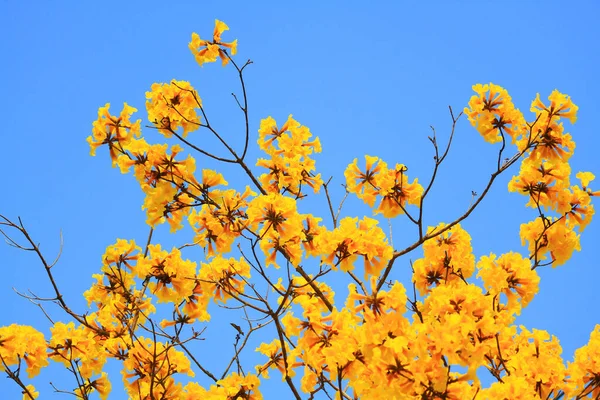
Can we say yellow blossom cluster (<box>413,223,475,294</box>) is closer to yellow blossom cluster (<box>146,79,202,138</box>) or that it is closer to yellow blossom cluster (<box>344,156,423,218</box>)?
yellow blossom cluster (<box>344,156,423,218</box>)

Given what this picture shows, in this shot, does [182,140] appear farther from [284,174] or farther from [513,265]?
[513,265]

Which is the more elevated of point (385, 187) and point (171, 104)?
point (171, 104)

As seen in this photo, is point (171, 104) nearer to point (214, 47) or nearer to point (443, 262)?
point (214, 47)

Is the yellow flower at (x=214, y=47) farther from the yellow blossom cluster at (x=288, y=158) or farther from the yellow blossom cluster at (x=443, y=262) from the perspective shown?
the yellow blossom cluster at (x=443, y=262)

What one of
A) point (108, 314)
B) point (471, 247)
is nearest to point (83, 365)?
point (108, 314)

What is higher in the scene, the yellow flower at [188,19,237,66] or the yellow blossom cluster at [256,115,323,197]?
the yellow flower at [188,19,237,66]

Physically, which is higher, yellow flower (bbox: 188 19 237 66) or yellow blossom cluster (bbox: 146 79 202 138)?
yellow flower (bbox: 188 19 237 66)

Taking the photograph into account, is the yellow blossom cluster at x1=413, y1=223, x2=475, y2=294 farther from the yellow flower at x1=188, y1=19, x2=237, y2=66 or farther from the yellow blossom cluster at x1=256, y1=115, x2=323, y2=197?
the yellow flower at x1=188, y1=19, x2=237, y2=66

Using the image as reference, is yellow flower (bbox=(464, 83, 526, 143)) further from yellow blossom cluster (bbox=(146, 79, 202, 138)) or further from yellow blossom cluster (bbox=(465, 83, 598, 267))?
yellow blossom cluster (bbox=(146, 79, 202, 138))

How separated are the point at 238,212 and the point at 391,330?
77.0 inches

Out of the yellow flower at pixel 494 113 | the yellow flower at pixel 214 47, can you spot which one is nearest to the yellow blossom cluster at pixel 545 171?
the yellow flower at pixel 494 113

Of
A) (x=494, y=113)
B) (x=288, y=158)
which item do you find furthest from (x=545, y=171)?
(x=288, y=158)

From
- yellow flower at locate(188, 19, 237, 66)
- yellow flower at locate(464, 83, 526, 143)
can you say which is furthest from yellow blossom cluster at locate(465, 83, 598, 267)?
yellow flower at locate(188, 19, 237, 66)

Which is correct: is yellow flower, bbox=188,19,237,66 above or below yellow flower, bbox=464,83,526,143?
above
